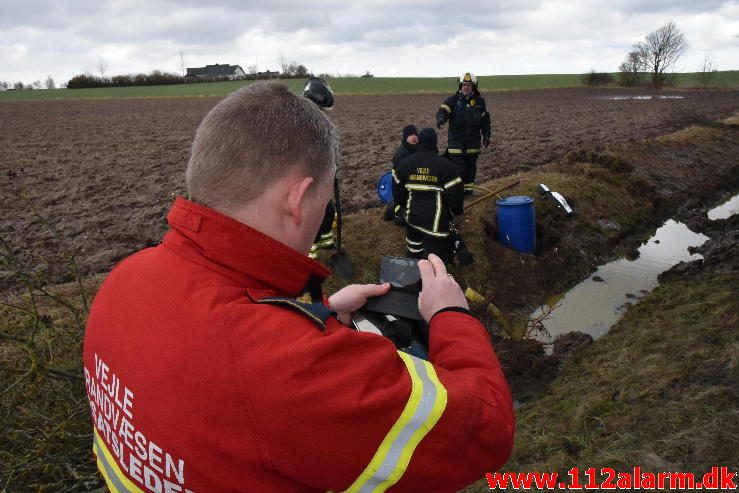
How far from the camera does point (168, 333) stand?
1.06 meters

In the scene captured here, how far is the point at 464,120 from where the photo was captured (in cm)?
854

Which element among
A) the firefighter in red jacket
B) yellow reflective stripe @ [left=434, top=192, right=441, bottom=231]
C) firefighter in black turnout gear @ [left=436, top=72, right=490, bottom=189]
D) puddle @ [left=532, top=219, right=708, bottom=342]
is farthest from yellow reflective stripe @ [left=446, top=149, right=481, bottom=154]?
the firefighter in red jacket

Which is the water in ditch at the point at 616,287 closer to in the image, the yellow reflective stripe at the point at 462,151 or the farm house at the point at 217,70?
the yellow reflective stripe at the point at 462,151

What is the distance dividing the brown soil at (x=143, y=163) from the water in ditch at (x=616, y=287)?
239 cm

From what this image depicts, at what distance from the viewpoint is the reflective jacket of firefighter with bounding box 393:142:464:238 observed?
594 cm

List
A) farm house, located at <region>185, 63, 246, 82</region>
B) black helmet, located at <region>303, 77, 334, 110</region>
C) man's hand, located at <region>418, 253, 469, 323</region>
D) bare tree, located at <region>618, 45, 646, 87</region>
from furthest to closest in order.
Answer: farm house, located at <region>185, 63, 246, 82</region> → bare tree, located at <region>618, 45, 646, 87</region> → black helmet, located at <region>303, 77, 334, 110</region> → man's hand, located at <region>418, 253, 469, 323</region>

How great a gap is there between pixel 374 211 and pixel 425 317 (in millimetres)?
6800

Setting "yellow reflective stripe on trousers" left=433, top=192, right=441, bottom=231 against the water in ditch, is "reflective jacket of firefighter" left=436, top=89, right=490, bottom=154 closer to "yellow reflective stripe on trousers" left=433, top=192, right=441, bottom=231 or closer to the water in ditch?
"yellow reflective stripe on trousers" left=433, top=192, right=441, bottom=231

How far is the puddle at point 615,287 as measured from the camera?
20.9 feet

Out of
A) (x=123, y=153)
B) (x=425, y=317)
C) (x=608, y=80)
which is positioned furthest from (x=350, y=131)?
(x=608, y=80)

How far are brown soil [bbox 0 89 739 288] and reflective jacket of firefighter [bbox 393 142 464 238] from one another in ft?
8.94

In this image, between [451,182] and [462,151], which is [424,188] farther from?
[462,151]

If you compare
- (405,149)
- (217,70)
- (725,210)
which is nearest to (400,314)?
(405,149)

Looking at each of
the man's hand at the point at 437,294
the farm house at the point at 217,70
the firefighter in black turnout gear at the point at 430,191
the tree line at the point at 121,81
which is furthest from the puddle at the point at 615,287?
the farm house at the point at 217,70
